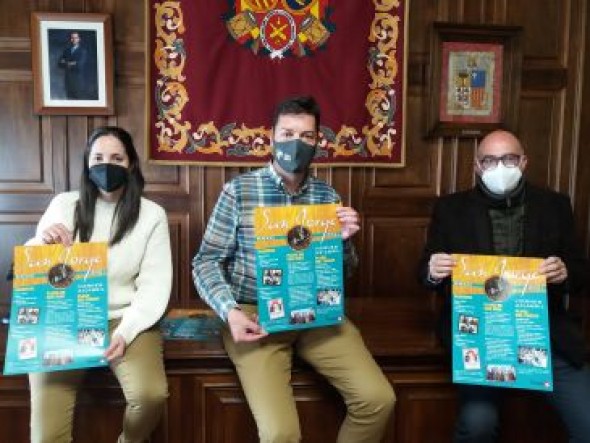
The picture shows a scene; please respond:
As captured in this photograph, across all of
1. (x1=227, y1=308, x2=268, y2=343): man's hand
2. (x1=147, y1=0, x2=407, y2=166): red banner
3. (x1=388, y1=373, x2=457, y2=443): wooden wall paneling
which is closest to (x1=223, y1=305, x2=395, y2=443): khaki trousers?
(x1=227, y1=308, x2=268, y2=343): man's hand

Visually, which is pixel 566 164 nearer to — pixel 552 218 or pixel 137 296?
pixel 552 218

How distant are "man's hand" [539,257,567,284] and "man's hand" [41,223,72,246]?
1.38 meters

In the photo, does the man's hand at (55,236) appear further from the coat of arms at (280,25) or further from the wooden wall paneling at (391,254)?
the wooden wall paneling at (391,254)

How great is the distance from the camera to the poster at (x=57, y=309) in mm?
1459

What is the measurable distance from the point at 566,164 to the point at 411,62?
0.94m

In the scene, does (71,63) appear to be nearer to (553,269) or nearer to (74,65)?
(74,65)

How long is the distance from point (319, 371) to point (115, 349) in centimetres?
61

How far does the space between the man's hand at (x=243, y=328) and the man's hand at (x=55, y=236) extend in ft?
1.68

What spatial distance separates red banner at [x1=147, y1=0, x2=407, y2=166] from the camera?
235cm

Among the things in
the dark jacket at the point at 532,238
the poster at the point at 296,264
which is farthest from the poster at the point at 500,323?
the poster at the point at 296,264

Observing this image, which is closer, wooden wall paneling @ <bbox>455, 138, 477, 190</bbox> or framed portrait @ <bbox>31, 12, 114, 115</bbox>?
framed portrait @ <bbox>31, 12, 114, 115</bbox>

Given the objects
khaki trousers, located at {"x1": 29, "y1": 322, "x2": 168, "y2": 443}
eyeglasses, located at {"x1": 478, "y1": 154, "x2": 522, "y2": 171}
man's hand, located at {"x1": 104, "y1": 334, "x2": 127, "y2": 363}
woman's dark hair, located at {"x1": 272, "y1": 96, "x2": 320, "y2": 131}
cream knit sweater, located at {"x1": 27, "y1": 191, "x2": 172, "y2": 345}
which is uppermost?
woman's dark hair, located at {"x1": 272, "y1": 96, "x2": 320, "y2": 131}

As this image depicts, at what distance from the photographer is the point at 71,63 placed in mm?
2322

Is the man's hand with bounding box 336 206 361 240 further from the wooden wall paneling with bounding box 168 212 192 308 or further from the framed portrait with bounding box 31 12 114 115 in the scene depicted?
the framed portrait with bounding box 31 12 114 115
